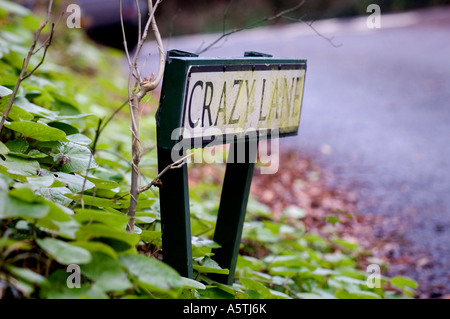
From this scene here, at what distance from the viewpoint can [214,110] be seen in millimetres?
1613

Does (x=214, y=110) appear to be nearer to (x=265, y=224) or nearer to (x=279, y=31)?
(x=265, y=224)

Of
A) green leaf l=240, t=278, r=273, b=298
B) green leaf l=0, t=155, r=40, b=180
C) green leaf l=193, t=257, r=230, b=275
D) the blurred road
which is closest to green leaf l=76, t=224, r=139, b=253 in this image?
green leaf l=0, t=155, r=40, b=180

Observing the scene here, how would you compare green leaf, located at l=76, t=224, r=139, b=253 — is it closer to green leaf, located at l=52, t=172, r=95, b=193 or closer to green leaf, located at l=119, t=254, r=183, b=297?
green leaf, located at l=119, t=254, r=183, b=297

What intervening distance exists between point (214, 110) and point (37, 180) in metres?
0.55

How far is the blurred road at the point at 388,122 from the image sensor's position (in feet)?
13.6

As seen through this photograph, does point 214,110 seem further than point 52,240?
Yes

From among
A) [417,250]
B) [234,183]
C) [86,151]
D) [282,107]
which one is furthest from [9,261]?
[417,250]

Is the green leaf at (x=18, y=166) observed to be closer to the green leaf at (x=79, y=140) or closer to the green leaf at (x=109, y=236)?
the green leaf at (x=79, y=140)

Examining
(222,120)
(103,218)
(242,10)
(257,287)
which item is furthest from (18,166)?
(242,10)

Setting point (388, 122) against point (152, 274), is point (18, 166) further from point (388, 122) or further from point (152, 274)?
point (388, 122)

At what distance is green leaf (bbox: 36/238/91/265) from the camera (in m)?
1.14

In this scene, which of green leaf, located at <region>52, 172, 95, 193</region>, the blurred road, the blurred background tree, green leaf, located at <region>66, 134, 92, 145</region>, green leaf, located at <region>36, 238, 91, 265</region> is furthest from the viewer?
the blurred background tree

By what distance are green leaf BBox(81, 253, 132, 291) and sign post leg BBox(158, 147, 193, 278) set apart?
1.30 ft

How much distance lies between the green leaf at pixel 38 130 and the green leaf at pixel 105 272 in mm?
622
